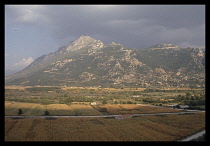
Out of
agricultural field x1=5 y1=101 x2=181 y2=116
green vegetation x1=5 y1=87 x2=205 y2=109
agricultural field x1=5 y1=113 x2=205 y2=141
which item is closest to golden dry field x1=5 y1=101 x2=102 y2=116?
agricultural field x1=5 y1=101 x2=181 y2=116

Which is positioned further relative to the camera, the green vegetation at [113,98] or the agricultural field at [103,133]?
the green vegetation at [113,98]

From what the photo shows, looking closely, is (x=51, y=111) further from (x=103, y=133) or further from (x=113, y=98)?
(x=113, y=98)

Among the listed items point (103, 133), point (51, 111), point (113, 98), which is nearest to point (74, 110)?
point (51, 111)

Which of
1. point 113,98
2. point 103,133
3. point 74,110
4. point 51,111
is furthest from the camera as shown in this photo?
point 113,98

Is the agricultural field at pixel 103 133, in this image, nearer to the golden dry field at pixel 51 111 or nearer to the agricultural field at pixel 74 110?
the golden dry field at pixel 51 111

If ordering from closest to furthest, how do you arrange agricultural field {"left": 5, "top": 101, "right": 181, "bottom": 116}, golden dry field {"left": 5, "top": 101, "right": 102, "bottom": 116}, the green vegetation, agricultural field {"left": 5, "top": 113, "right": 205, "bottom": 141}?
agricultural field {"left": 5, "top": 113, "right": 205, "bottom": 141}, golden dry field {"left": 5, "top": 101, "right": 102, "bottom": 116}, agricultural field {"left": 5, "top": 101, "right": 181, "bottom": 116}, the green vegetation

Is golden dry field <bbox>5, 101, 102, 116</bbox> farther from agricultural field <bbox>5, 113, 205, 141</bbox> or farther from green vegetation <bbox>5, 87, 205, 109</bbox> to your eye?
agricultural field <bbox>5, 113, 205, 141</bbox>

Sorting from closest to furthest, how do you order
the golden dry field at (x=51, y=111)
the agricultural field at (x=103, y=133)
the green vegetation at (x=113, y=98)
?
the agricultural field at (x=103, y=133), the golden dry field at (x=51, y=111), the green vegetation at (x=113, y=98)

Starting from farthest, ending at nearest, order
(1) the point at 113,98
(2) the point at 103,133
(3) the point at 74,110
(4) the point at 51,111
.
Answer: (1) the point at 113,98
(3) the point at 74,110
(4) the point at 51,111
(2) the point at 103,133

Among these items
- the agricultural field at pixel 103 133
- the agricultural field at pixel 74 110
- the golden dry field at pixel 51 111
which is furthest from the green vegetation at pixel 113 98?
the agricultural field at pixel 103 133

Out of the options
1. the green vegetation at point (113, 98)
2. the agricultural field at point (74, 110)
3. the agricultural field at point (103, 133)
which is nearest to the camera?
the agricultural field at point (103, 133)

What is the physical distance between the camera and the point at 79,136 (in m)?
31.9

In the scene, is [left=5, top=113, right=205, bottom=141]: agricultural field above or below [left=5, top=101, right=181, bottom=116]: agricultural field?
above
